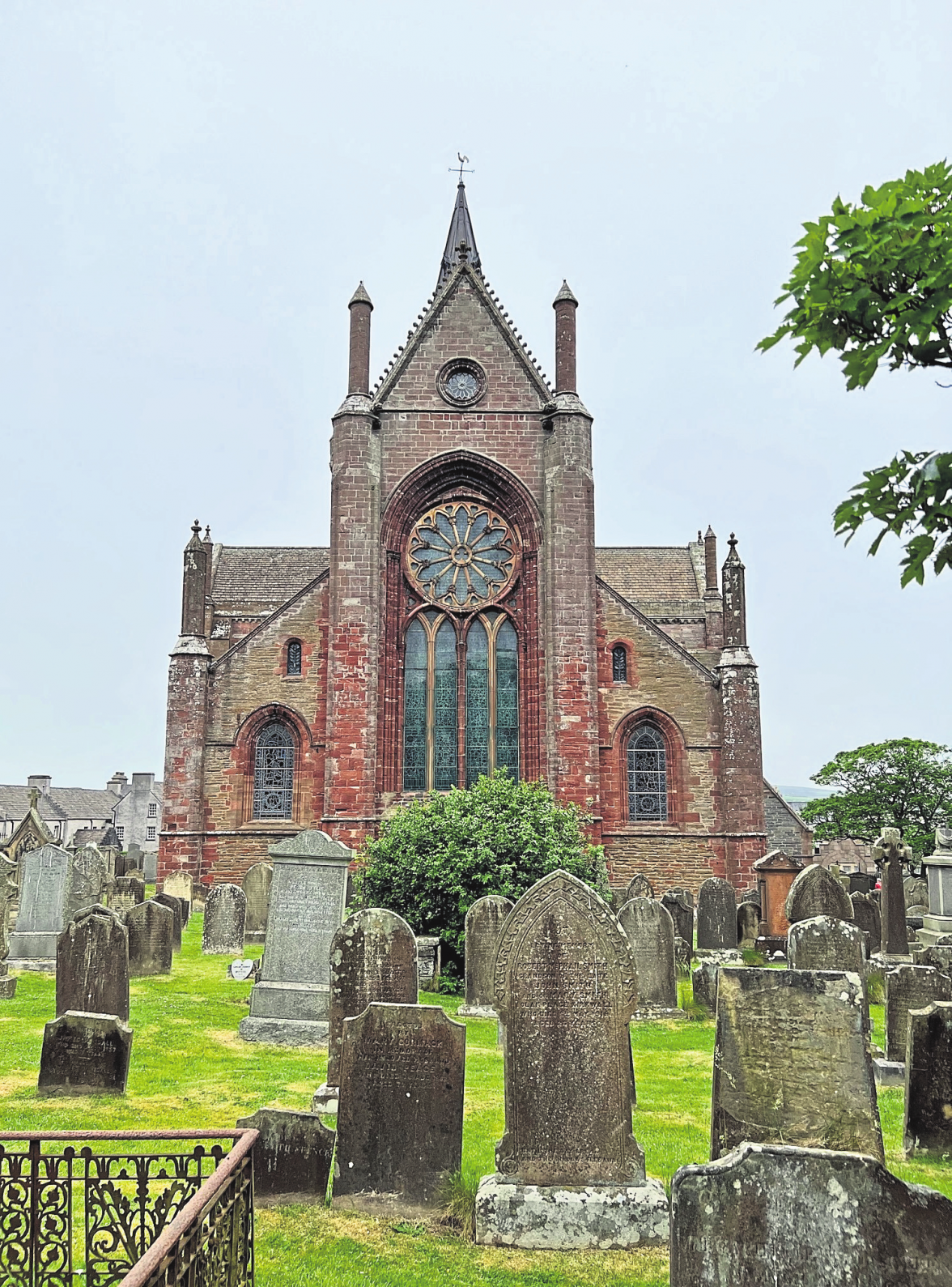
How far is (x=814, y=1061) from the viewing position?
531cm

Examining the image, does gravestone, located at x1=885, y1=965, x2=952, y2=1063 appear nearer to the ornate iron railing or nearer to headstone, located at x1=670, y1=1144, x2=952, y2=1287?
headstone, located at x1=670, y1=1144, x2=952, y2=1287

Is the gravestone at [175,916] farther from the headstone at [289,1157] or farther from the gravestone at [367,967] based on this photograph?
the headstone at [289,1157]

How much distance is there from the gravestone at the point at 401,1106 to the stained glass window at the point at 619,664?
1949 centimetres

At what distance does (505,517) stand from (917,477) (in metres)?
22.2

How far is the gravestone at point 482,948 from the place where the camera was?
11.9 m

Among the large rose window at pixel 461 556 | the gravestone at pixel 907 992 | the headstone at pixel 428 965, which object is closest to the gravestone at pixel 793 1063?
the gravestone at pixel 907 992

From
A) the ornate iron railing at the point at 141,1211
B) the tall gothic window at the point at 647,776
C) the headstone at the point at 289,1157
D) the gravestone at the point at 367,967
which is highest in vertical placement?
the tall gothic window at the point at 647,776

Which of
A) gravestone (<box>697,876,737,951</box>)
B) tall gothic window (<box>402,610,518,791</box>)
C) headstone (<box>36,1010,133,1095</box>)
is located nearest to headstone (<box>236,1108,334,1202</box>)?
headstone (<box>36,1010,133,1095</box>)

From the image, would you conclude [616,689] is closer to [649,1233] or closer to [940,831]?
[940,831]

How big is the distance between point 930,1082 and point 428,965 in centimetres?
789

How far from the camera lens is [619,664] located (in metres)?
25.3

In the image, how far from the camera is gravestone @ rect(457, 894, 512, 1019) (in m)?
11.9

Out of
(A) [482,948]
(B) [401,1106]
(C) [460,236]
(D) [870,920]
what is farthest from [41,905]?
(C) [460,236]

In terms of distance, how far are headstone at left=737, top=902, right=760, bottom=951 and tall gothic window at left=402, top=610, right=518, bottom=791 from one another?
22.5 feet
